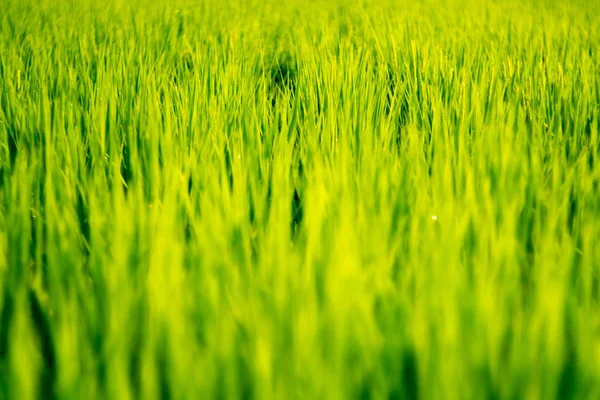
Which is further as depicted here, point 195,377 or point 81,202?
point 81,202

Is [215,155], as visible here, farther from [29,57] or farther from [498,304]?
[29,57]

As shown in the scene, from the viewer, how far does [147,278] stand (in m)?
0.56

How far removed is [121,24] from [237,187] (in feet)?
6.53

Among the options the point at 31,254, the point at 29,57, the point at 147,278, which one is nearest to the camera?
the point at 147,278

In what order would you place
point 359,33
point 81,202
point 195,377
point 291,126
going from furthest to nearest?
point 359,33, point 291,126, point 81,202, point 195,377

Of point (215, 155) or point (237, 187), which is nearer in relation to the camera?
point (237, 187)

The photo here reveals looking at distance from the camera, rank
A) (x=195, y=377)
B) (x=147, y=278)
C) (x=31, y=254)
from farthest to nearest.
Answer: (x=31, y=254), (x=147, y=278), (x=195, y=377)

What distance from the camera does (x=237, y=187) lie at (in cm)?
75

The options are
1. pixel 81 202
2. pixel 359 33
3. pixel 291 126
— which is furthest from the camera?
pixel 359 33

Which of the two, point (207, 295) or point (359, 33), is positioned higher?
point (359, 33)

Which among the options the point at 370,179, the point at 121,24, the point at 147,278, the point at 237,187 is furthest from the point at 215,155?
the point at 121,24

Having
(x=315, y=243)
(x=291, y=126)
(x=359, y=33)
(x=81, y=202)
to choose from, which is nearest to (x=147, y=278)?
(x=315, y=243)

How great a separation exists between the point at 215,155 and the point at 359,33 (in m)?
1.63

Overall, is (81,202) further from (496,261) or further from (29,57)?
(29,57)
